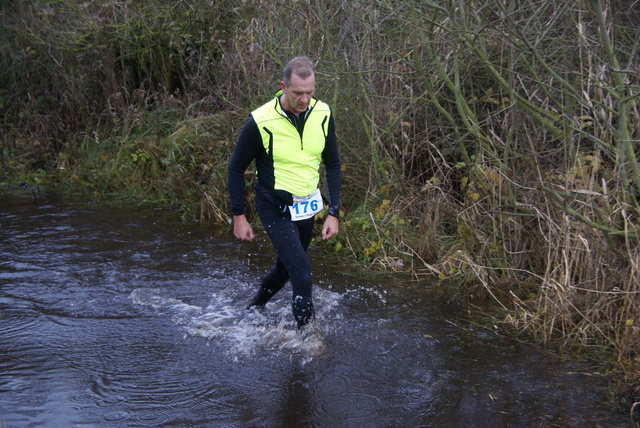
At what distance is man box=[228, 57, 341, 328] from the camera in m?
4.68

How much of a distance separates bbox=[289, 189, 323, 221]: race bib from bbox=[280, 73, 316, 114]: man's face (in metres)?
0.65

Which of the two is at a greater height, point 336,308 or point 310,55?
point 310,55

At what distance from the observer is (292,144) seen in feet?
15.6

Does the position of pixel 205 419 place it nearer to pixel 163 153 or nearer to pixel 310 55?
pixel 310 55

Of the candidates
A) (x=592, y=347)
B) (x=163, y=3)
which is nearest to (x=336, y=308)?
(x=592, y=347)

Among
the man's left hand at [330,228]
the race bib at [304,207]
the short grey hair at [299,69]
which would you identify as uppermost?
the short grey hair at [299,69]

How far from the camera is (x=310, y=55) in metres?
8.61

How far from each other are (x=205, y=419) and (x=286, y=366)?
892 mm

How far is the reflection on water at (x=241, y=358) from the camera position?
423cm

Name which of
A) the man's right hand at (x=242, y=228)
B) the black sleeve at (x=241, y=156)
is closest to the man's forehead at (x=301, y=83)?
the black sleeve at (x=241, y=156)

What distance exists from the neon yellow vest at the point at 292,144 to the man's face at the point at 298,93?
0.32ft

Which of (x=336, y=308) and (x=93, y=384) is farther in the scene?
(x=336, y=308)

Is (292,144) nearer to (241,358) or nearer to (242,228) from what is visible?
(242,228)

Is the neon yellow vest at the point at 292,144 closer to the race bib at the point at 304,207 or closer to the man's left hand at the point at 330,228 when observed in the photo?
the race bib at the point at 304,207
